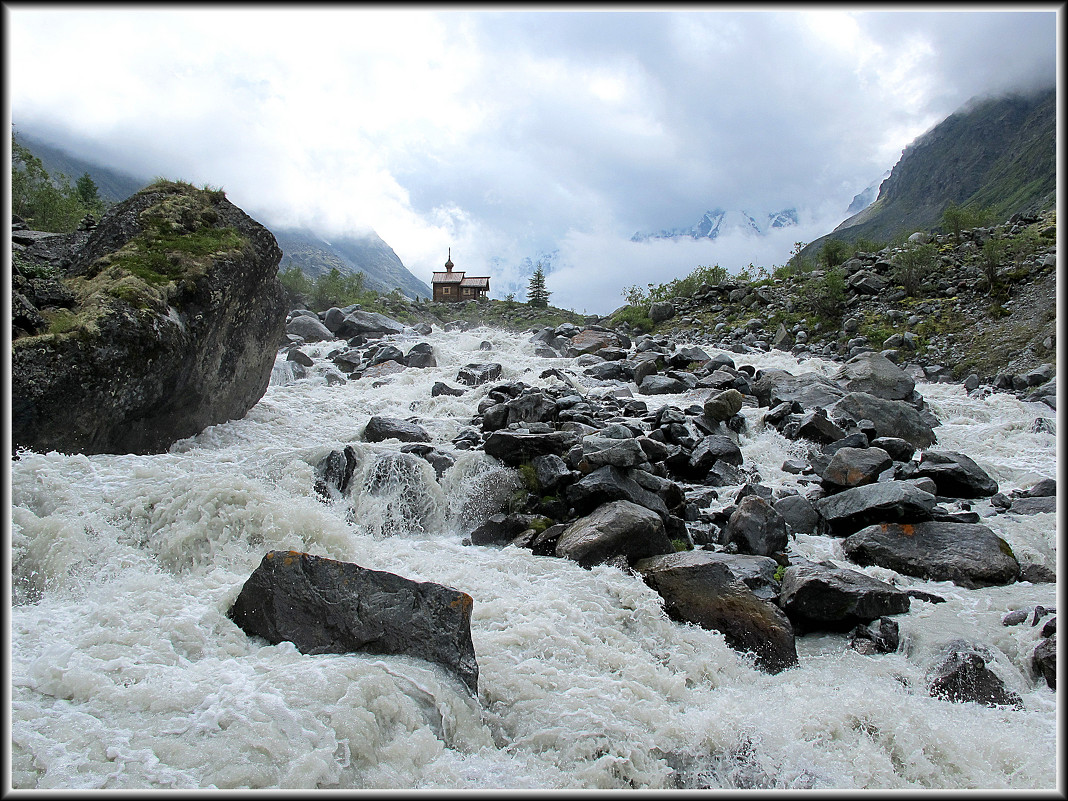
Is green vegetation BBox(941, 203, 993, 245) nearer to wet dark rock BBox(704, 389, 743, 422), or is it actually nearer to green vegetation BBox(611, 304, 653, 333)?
green vegetation BBox(611, 304, 653, 333)

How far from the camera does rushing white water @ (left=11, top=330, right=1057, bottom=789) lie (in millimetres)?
4727

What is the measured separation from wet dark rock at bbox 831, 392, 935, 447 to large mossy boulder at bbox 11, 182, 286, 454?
16.2 m

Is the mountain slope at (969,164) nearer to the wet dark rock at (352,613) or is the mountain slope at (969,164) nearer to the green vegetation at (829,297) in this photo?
the green vegetation at (829,297)

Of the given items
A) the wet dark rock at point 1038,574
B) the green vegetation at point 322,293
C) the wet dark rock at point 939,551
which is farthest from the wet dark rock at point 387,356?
the wet dark rock at point 1038,574

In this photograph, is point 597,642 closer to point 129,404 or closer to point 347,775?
point 347,775

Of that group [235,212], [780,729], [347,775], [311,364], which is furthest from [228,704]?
[311,364]

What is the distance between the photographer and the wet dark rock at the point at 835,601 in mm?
7793

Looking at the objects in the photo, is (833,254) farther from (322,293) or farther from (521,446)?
(322,293)

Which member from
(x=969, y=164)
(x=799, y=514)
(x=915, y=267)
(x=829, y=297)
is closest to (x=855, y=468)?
(x=799, y=514)

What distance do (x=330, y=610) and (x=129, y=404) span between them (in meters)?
7.59

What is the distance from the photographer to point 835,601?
7.80 metres

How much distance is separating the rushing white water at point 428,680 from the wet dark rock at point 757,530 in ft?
3.35

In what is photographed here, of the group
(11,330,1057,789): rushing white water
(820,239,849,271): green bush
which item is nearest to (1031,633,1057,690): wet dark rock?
(11,330,1057,789): rushing white water

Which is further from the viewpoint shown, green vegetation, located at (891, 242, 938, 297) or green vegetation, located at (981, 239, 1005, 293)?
green vegetation, located at (891, 242, 938, 297)
